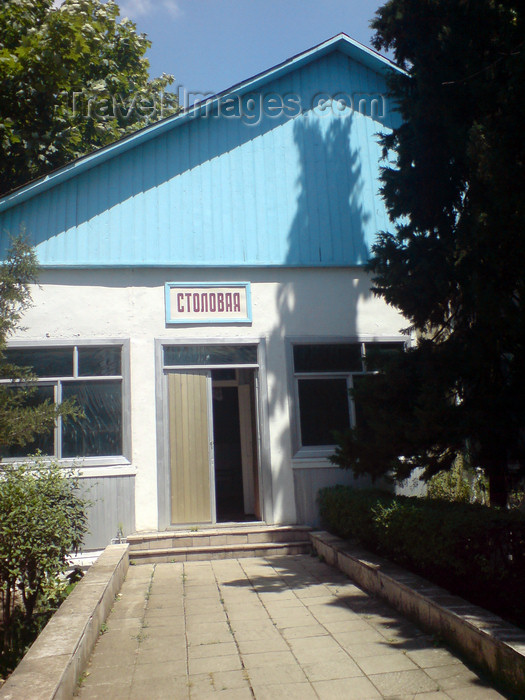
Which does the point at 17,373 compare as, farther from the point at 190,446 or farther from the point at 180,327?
the point at 190,446

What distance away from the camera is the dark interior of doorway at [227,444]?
13.2m

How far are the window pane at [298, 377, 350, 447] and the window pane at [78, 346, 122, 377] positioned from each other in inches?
119

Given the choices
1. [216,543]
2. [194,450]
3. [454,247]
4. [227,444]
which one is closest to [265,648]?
[216,543]

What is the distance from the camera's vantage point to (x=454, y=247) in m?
7.32

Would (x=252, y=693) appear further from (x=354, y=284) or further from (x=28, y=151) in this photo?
(x=28, y=151)

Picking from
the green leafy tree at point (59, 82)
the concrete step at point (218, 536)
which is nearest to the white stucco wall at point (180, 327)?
the concrete step at point (218, 536)

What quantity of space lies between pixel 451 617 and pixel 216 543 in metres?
4.80

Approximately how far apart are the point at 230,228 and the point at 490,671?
310 inches

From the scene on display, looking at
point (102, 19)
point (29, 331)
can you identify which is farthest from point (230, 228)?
point (102, 19)

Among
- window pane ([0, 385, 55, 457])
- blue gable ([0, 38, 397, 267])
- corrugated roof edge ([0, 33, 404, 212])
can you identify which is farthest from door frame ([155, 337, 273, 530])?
corrugated roof edge ([0, 33, 404, 212])

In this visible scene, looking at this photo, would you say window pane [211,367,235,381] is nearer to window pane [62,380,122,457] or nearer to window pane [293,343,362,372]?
window pane [293,343,362,372]

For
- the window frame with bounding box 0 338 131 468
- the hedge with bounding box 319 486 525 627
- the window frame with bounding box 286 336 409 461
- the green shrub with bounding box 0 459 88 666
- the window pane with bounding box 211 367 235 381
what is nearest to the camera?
the hedge with bounding box 319 486 525 627

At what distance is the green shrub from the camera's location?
20.3 ft

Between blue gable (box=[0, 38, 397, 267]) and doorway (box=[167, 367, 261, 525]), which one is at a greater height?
blue gable (box=[0, 38, 397, 267])
